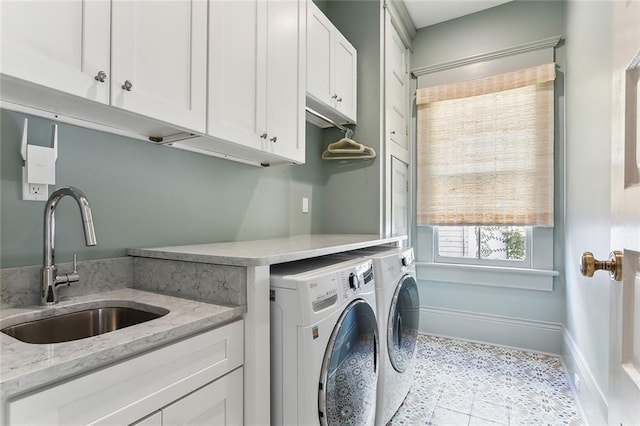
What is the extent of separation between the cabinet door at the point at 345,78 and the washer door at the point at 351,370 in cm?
151

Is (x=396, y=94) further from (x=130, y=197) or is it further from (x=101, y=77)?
(x=101, y=77)

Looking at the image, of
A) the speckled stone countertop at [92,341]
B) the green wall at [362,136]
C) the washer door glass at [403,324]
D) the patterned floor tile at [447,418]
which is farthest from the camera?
the green wall at [362,136]

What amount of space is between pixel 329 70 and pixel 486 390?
235cm

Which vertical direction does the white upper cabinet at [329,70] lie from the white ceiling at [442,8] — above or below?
below

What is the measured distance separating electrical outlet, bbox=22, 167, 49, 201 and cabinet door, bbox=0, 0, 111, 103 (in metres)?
0.40

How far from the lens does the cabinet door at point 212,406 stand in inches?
33.6

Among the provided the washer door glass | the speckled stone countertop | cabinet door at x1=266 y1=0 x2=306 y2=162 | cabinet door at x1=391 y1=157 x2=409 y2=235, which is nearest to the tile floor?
the washer door glass

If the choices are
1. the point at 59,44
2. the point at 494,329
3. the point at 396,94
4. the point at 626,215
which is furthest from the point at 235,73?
the point at 494,329

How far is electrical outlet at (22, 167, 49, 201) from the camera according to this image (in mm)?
1061

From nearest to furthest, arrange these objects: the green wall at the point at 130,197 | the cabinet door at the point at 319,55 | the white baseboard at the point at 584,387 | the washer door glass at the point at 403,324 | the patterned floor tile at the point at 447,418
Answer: the green wall at the point at 130,197 → the white baseboard at the point at 584,387 → the washer door glass at the point at 403,324 → the patterned floor tile at the point at 447,418 → the cabinet door at the point at 319,55

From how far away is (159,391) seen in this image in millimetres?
815

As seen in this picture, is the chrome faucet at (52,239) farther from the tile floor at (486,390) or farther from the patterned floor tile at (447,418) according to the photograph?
the patterned floor tile at (447,418)

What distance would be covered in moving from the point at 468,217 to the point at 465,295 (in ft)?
2.41

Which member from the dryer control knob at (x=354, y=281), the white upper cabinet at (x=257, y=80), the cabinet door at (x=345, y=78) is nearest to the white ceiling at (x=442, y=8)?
the cabinet door at (x=345, y=78)
